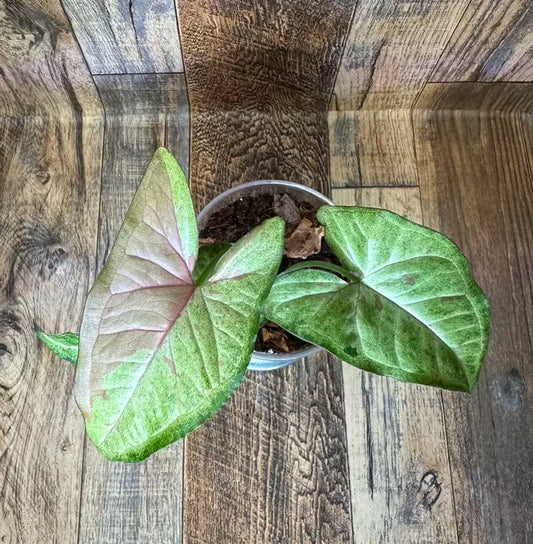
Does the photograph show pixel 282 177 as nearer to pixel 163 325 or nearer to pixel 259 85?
pixel 259 85

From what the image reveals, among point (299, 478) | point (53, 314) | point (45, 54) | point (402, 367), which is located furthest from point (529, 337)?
point (45, 54)

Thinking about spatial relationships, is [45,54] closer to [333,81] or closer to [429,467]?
[333,81]

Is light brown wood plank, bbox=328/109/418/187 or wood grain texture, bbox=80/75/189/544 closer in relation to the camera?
wood grain texture, bbox=80/75/189/544

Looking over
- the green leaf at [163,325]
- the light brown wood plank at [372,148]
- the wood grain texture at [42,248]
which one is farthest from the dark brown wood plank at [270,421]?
the green leaf at [163,325]

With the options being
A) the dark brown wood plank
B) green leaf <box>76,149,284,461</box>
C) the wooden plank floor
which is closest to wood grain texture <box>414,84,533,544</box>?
the wooden plank floor

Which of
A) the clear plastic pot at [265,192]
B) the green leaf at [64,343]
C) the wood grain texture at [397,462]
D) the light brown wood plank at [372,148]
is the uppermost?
the light brown wood plank at [372,148]

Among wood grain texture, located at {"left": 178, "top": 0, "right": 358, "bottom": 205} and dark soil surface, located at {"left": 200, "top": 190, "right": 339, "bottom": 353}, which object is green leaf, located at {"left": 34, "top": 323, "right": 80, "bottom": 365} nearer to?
dark soil surface, located at {"left": 200, "top": 190, "right": 339, "bottom": 353}

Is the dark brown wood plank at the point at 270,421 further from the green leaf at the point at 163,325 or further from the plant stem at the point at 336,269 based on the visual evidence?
the green leaf at the point at 163,325

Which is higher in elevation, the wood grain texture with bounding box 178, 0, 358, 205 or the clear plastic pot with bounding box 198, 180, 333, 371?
the wood grain texture with bounding box 178, 0, 358, 205

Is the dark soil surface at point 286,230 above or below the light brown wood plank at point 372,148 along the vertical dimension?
below
